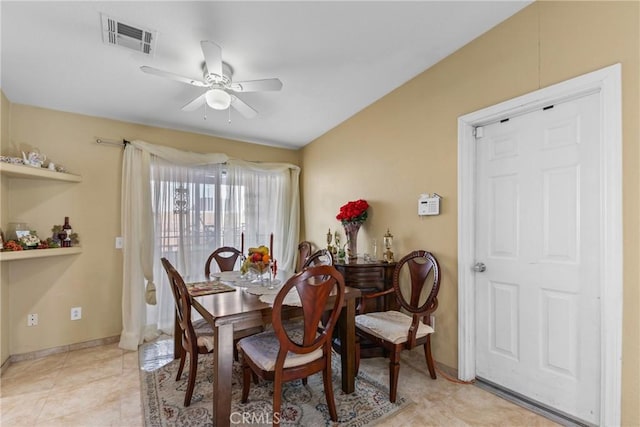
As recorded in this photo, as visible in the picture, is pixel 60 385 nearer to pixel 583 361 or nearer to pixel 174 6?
pixel 174 6

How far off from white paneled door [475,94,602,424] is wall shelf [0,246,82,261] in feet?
12.2

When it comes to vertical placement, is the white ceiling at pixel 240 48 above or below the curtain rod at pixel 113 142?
above

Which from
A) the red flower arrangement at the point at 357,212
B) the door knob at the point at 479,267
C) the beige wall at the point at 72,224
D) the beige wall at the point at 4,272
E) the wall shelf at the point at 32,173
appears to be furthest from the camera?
the red flower arrangement at the point at 357,212

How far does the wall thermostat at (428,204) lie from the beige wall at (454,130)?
51mm

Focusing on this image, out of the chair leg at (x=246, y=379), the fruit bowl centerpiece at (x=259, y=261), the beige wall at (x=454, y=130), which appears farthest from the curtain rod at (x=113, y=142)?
the chair leg at (x=246, y=379)

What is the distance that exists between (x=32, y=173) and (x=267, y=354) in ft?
8.61

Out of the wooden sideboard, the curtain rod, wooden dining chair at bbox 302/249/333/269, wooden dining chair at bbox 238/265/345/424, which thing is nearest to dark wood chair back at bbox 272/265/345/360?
wooden dining chair at bbox 238/265/345/424

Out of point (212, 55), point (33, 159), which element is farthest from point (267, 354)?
point (33, 159)

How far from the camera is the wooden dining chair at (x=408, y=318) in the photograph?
6.75ft

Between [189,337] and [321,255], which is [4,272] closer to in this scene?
[189,337]

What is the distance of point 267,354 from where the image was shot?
176 centimetres

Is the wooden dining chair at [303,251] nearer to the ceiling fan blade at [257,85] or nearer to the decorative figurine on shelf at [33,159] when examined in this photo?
the ceiling fan blade at [257,85]

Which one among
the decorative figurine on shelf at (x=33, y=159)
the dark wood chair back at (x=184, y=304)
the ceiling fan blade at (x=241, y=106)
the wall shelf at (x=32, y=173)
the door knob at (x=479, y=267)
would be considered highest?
the ceiling fan blade at (x=241, y=106)

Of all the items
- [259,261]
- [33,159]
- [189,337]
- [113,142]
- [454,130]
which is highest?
[113,142]
